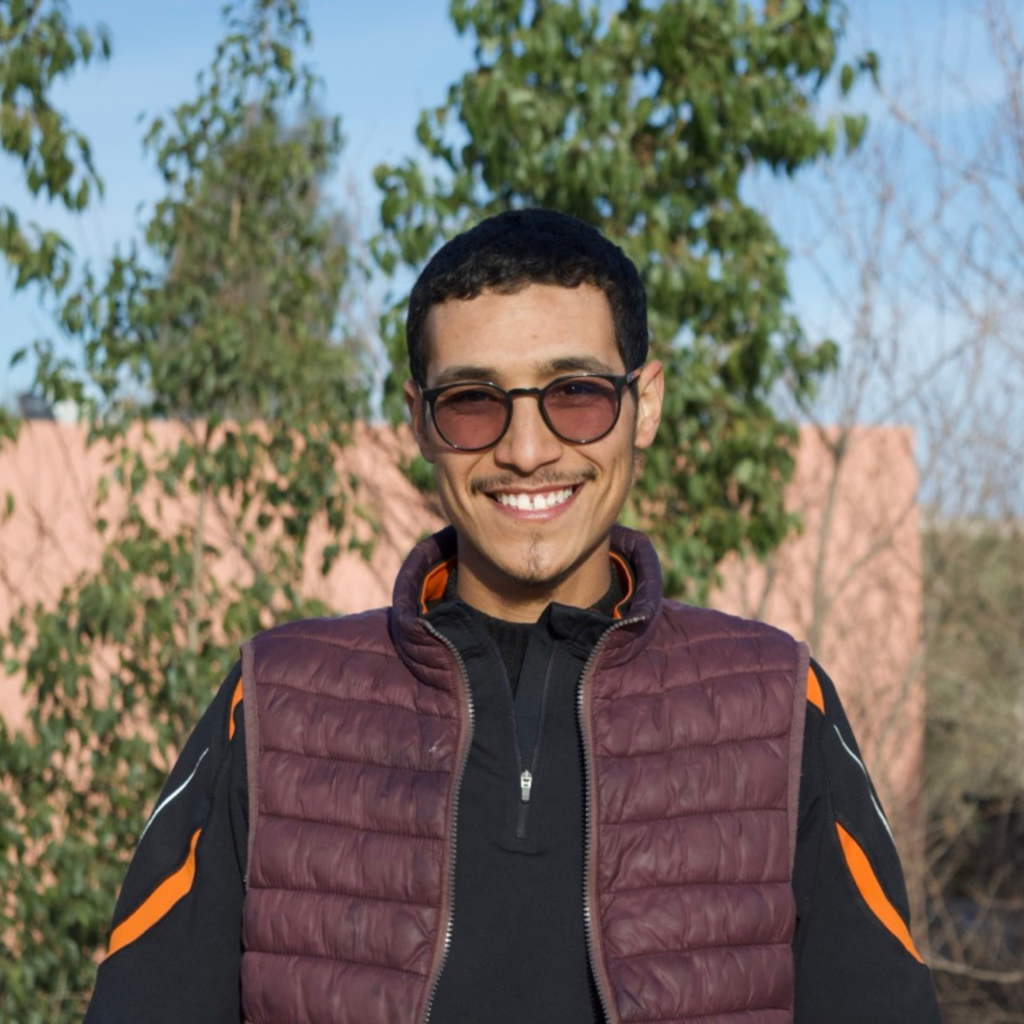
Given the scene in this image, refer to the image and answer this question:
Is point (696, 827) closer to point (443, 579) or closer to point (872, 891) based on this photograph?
point (872, 891)

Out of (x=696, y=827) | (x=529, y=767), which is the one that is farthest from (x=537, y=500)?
(x=696, y=827)

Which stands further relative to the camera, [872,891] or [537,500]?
[537,500]

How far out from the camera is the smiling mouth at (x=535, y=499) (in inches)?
79.4

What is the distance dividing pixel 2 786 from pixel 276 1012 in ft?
10.7

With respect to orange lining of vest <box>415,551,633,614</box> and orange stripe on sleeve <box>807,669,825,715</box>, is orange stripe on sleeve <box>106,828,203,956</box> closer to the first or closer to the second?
orange lining of vest <box>415,551,633,614</box>

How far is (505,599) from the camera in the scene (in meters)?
2.07

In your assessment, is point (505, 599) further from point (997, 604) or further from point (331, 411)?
point (997, 604)

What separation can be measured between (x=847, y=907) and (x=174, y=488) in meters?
3.37

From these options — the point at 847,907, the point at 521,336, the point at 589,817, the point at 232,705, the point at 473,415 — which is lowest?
the point at 847,907

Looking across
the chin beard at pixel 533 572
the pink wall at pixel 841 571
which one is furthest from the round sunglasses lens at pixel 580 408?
the pink wall at pixel 841 571

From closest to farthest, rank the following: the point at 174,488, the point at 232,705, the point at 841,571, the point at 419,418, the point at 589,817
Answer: the point at 589,817
the point at 232,705
the point at 419,418
the point at 174,488
the point at 841,571

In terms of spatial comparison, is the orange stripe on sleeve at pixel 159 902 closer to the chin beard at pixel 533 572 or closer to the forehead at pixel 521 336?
the chin beard at pixel 533 572

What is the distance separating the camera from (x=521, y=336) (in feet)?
6.59

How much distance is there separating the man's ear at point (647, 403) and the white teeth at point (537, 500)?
0.66 feet
